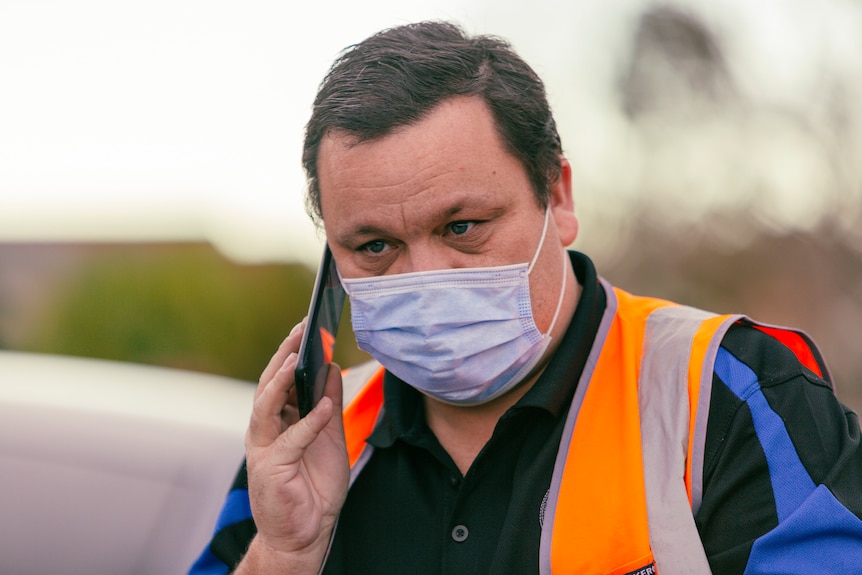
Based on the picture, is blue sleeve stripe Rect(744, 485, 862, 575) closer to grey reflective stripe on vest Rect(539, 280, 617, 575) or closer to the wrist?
grey reflective stripe on vest Rect(539, 280, 617, 575)

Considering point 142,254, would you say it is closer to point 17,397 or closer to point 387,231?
point 17,397

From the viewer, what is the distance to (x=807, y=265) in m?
7.43

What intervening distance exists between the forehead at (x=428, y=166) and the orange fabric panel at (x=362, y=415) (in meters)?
0.61

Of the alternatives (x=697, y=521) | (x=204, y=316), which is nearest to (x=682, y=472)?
(x=697, y=521)

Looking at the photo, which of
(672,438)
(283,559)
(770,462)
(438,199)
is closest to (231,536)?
(283,559)

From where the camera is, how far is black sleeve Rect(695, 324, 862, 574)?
191 centimetres

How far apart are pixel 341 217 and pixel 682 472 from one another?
1074mm

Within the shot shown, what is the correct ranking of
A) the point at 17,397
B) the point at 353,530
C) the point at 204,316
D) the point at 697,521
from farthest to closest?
the point at 204,316
the point at 17,397
the point at 353,530
the point at 697,521

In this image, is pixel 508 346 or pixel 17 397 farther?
pixel 17 397

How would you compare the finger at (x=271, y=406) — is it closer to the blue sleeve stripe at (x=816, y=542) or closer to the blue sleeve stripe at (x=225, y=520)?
the blue sleeve stripe at (x=225, y=520)

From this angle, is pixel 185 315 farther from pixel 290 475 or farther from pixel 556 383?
pixel 556 383

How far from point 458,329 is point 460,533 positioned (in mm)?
510

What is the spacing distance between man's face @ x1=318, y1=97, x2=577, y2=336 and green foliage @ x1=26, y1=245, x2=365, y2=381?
6632mm

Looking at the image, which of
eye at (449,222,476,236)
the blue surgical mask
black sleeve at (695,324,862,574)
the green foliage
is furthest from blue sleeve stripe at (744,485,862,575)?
the green foliage
